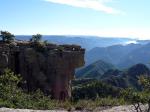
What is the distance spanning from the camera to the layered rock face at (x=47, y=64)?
36.5 metres

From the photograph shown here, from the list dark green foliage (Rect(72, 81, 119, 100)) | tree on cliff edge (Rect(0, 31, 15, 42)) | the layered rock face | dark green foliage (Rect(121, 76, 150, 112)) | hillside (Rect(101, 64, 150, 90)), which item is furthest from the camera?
hillside (Rect(101, 64, 150, 90))

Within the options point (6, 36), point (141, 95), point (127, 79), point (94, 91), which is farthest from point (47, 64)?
point (127, 79)

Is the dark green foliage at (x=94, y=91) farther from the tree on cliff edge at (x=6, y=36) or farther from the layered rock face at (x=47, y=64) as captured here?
the tree on cliff edge at (x=6, y=36)

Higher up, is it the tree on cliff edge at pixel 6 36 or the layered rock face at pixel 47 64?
the tree on cliff edge at pixel 6 36

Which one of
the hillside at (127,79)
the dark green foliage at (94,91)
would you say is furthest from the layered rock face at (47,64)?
the hillside at (127,79)

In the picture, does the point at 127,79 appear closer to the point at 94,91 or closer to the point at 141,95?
the point at 94,91

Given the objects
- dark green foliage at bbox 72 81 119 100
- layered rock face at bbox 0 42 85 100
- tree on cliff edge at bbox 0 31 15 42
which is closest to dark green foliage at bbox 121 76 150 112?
layered rock face at bbox 0 42 85 100

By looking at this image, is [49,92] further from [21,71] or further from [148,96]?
[148,96]

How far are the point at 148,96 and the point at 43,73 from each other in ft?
80.2

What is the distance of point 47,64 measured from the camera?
37844 millimetres

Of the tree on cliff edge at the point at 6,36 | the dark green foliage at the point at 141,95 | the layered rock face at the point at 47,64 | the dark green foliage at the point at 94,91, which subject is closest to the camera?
the dark green foliage at the point at 141,95

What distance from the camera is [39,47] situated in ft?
121

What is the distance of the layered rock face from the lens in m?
36.5

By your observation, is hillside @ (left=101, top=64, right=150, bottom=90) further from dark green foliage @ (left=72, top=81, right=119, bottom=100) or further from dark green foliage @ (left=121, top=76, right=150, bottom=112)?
dark green foliage @ (left=121, top=76, right=150, bottom=112)
